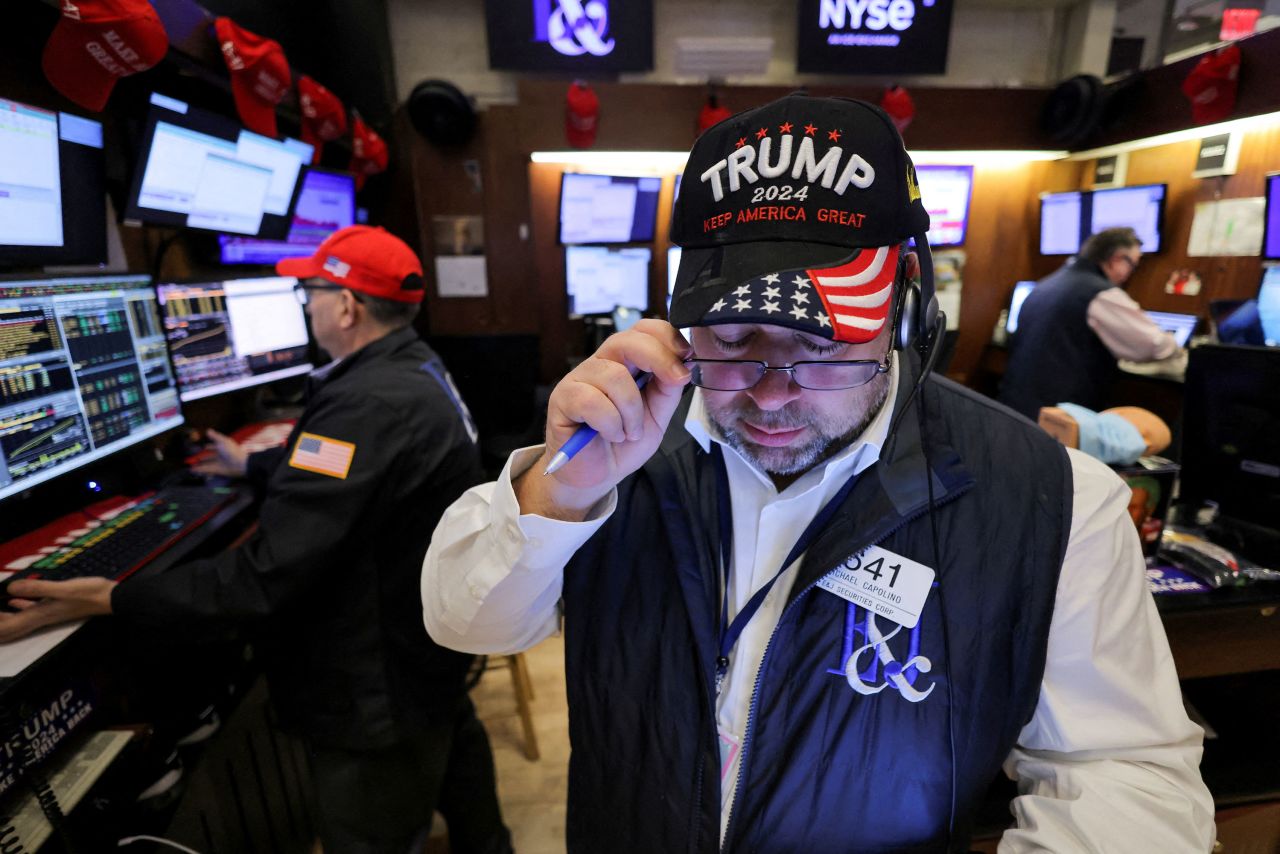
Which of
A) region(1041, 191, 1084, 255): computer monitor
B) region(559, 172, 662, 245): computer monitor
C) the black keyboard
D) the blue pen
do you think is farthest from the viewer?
region(1041, 191, 1084, 255): computer monitor

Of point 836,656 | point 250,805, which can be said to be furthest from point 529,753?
point 836,656

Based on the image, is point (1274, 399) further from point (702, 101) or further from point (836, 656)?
point (702, 101)

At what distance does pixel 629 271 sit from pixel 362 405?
285 centimetres

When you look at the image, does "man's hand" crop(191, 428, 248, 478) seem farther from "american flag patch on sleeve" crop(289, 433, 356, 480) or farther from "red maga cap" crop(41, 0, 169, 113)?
"red maga cap" crop(41, 0, 169, 113)

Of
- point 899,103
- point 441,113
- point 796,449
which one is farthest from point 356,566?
point 899,103

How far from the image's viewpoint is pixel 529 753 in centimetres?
220

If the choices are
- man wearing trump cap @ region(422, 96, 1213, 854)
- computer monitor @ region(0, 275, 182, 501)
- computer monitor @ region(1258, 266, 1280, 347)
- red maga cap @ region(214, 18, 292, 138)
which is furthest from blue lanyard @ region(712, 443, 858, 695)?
computer monitor @ region(1258, 266, 1280, 347)

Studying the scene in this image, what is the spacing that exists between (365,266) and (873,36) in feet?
11.7

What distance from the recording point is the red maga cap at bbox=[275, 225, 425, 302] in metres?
1.62

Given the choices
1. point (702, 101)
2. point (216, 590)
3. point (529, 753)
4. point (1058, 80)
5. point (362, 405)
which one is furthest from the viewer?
point (1058, 80)

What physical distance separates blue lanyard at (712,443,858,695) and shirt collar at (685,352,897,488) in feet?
0.07

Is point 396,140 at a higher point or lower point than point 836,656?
higher

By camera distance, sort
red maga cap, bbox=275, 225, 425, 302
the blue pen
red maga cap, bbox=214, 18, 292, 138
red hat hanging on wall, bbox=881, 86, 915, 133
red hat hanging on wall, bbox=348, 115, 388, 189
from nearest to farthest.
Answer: the blue pen
red maga cap, bbox=275, 225, 425, 302
red maga cap, bbox=214, 18, 292, 138
red hat hanging on wall, bbox=348, 115, 388, 189
red hat hanging on wall, bbox=881, 86, 915, 133

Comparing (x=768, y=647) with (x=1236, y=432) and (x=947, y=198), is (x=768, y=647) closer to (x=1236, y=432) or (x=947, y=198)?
(x=1236, y=432)
